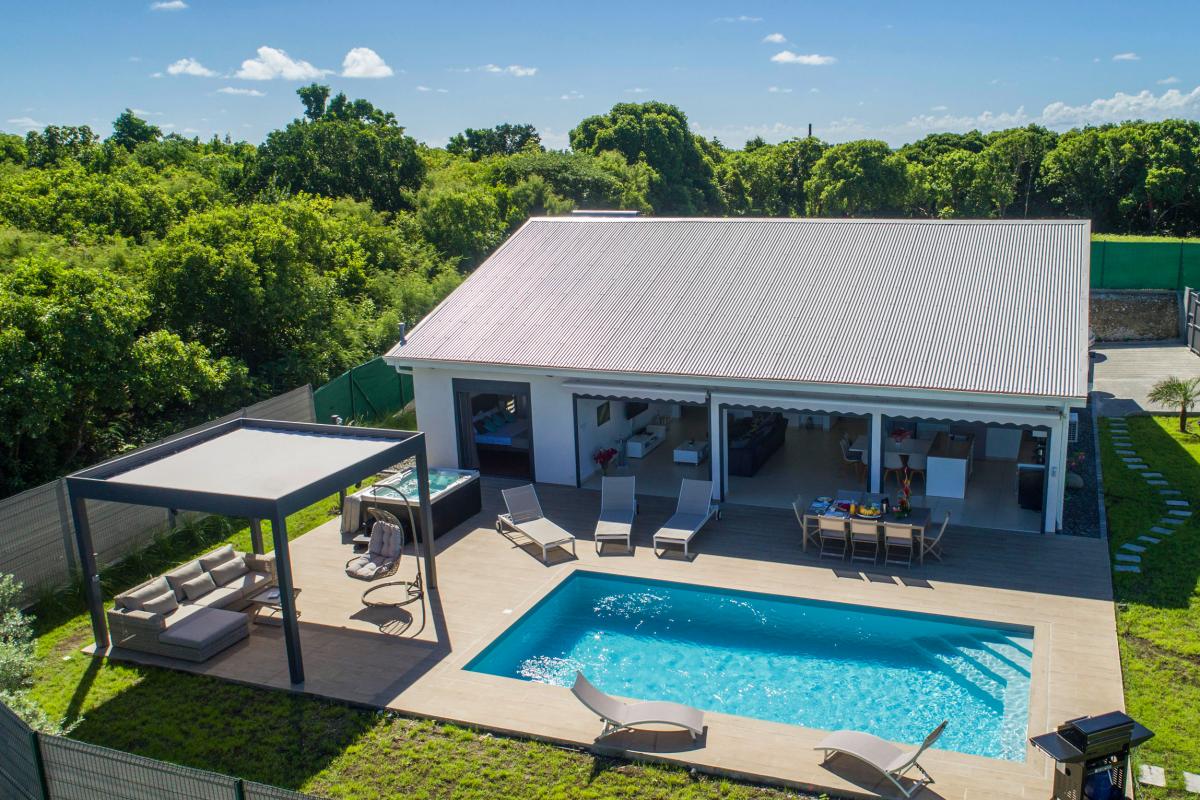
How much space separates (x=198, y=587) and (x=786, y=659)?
8.84 metres

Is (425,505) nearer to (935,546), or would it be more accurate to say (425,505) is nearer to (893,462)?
(935,546)

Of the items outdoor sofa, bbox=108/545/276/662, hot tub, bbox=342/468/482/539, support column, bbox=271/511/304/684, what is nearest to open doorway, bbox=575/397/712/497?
hot tub, bbox=342/468/482/539

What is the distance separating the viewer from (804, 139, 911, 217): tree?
6756cm

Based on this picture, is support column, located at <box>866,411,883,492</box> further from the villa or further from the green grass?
the green grass

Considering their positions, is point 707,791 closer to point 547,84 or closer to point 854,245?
point 854,245

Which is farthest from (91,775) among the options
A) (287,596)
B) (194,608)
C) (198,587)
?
(198,587)

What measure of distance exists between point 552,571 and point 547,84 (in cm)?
6399

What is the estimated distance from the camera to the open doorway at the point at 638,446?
19.4 metres

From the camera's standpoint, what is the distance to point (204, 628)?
1287 cm

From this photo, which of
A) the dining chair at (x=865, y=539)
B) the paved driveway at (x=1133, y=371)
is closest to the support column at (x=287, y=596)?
the dining chair at (x=865, y=539)

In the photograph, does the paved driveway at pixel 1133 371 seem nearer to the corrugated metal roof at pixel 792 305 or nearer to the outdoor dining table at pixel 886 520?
the corrugated metal roof at pixel 792 305

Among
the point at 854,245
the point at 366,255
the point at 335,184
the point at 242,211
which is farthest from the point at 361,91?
the point at 854,245

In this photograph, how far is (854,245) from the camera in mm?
20406

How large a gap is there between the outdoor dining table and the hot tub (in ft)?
20.9
